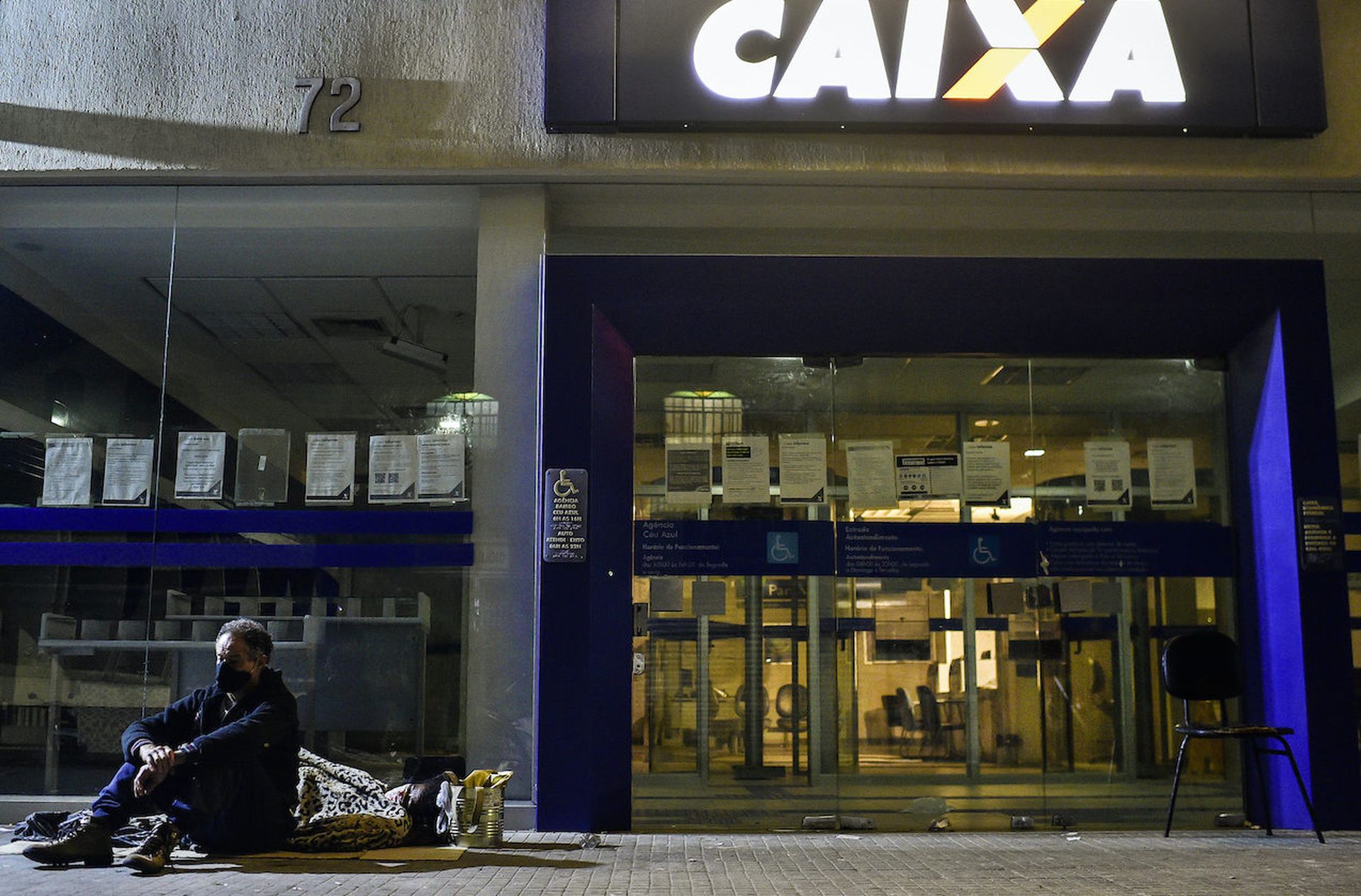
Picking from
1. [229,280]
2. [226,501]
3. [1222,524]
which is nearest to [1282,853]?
[1222,524]

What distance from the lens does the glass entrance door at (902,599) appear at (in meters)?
7.78

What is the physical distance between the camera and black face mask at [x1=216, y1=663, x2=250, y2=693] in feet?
20.5

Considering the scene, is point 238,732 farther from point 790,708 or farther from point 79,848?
point 790,708

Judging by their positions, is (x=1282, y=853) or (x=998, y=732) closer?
(x=1282, y=853)

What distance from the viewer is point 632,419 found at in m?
7.97

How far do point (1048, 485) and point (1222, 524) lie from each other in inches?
42.7

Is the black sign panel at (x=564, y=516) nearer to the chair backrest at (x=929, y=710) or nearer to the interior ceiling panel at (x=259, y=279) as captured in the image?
the interior ceiling panel at (x=259, y=279)

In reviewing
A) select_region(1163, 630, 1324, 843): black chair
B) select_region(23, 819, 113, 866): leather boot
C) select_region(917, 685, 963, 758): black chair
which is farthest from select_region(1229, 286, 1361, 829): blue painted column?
select_region(23, 819, 113, 866): leather boot

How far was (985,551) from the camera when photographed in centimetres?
795

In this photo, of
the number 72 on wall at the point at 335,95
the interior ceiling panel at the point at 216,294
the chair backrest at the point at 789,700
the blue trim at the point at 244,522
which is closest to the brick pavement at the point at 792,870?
the chair backrest at the point at 789,700

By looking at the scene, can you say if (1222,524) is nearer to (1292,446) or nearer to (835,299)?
Answer: (1292,446)

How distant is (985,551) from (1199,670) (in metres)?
1.35

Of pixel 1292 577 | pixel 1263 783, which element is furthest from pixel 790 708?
pixel 1292 577

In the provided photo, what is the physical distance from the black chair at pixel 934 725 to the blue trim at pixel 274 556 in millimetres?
2809
